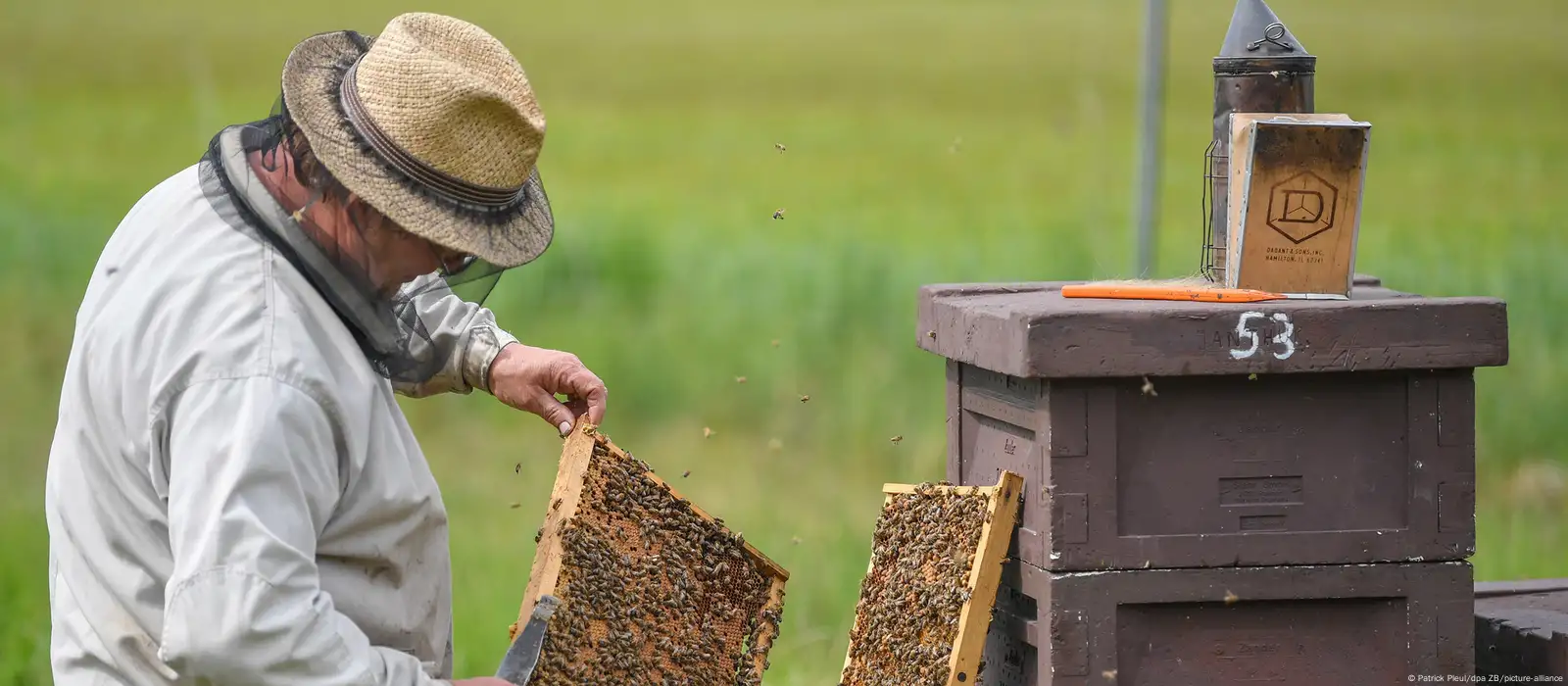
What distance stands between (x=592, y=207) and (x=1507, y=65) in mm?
8051

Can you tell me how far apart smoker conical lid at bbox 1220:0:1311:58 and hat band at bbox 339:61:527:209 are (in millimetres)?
1781

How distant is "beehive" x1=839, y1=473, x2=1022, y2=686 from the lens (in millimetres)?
3076

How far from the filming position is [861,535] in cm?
707

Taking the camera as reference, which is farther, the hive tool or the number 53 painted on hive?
the number 53 painted on hive

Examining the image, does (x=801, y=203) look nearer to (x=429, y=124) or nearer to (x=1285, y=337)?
(x=1285, y=337)

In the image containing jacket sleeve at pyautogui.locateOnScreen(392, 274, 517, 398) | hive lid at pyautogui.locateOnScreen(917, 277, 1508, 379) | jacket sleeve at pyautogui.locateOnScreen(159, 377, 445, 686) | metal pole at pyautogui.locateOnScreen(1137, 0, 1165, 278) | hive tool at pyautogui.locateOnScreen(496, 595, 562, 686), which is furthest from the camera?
metal pole at pyautogui.locateOnScreen(1137, 0, 1165, 278)

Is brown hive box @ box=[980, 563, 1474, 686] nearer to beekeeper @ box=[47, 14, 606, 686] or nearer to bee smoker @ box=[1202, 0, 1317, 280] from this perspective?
bee smoker @ box=[1202, 0, 1317, 280]

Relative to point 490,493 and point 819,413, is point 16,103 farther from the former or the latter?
point 819,413

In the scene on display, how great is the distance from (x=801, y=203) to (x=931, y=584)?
28.3 feet

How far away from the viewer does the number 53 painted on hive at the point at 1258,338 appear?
2959 mm

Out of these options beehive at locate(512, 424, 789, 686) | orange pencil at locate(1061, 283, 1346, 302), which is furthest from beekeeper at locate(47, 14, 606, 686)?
orange pencil at locate(1061, 283, 1346, 302)

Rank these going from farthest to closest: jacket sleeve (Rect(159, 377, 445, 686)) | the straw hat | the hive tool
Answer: the hive tool < the straw hat < jacket sleeve (Rect(159, 377, 445, 686))

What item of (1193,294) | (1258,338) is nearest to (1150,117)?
(1193,294)

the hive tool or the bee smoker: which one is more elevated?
the bee smoker
